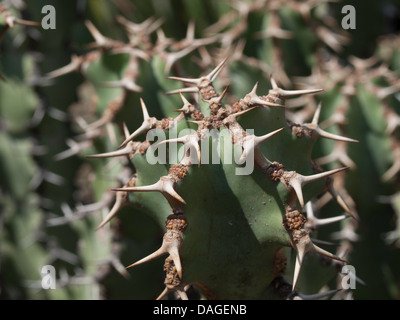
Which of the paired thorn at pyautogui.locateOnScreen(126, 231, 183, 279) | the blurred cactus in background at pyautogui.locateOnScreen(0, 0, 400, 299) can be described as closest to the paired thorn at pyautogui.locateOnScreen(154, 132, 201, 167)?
the blurred cactus in background at pyautogui.locateOnScreen(0, 0, 400, 299)

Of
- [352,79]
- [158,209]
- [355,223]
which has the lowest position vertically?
[158,209]

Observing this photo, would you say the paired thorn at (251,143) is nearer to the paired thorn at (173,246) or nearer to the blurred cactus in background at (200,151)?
the blurred cactus in background at (200,151)

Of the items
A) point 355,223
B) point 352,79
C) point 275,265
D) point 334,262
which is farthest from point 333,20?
point 275,265

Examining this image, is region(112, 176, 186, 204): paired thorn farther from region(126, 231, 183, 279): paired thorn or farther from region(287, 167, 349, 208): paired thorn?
region(287, 167, 349, 208): paired thorn

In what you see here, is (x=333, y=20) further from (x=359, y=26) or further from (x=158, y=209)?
(x=158, y=209)

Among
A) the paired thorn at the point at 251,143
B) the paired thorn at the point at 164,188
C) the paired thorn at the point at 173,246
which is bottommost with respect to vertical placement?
the paired thorn at the point at 173,246

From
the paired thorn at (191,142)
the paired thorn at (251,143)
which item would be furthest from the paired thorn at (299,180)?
the paired thorn at (191,142)

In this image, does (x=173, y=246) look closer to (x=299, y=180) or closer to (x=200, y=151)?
(x=200, y=151)

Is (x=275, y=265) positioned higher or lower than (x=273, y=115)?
lower
